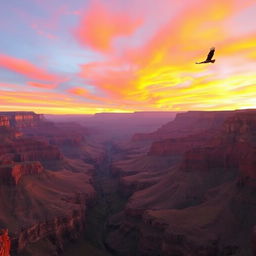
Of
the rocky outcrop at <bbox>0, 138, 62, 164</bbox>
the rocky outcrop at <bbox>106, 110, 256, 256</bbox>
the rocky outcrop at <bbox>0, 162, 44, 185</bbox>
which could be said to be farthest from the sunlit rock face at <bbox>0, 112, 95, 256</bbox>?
the rocky outcrop at <bbox>0, 138, 62, 164</bbox>

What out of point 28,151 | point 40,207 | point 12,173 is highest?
point 12,173

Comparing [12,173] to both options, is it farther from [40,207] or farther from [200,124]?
[200,124]

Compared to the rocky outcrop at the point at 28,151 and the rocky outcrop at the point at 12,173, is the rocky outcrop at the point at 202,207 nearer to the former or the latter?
the rocky outcrop at the point at 12,173

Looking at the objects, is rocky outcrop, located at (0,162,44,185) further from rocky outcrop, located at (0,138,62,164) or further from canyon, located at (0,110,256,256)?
rocky outcrop, located at (0,138,62,164)

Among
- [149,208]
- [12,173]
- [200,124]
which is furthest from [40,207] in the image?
[200,124]

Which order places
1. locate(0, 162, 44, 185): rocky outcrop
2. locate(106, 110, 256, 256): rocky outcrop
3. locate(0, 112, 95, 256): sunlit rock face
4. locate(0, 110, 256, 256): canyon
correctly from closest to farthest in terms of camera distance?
1. locate(106, 110, 256, 256): rocky outcrop
2. locate(0, 110, 256, 256): canyon
3. locate(0, 112, 95, 256): sunlit rock face
4. locate(0, 162, 44, 185): rocky outcrop

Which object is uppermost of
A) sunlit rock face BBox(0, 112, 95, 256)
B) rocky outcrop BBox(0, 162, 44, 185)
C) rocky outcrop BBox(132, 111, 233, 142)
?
rocky outcrop BBox(132, 111, 233, 142)

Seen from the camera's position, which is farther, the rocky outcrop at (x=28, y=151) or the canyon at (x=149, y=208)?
the rocky outcrop at (x=28, y=151)

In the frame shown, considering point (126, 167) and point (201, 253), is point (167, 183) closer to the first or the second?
point (201, 253)

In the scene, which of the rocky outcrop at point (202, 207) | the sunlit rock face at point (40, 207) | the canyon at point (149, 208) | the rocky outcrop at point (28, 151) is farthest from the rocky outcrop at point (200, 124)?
the sunlit rock face at point (40, 207)

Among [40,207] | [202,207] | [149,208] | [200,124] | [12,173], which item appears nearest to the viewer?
[202,207]

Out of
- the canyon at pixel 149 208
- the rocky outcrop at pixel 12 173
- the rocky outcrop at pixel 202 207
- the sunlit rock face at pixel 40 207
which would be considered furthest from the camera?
the rocky outcrop at pixel 12 173

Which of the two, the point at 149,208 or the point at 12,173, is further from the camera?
the point at 12,173
